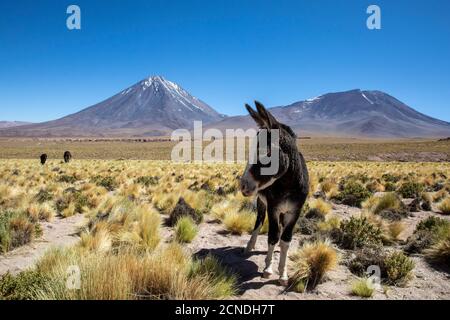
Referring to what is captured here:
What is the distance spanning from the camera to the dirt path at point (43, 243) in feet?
15.1

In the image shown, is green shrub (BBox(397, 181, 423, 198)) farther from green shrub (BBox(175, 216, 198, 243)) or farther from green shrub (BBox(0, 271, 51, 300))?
green shrub (BBox(0, 271, 51, 300))

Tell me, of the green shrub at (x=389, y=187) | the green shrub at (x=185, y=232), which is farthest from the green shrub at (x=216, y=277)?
the green shrub at (x=389, y=187)

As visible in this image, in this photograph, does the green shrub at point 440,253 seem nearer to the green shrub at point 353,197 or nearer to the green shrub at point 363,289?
the green shrub at point 363,289

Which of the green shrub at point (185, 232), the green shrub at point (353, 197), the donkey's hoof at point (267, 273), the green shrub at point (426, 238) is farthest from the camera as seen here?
the green shrub at point (353, 197)

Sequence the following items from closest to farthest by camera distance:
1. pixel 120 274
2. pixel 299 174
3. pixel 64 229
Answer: pixel 120 274
pixel 299 174
pixel 64 229

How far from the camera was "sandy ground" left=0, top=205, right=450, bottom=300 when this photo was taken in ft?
13.3

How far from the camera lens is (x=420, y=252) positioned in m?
5.66

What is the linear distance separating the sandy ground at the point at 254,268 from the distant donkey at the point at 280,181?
1.07 ft

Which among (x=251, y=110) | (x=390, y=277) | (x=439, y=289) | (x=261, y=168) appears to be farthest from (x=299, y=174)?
(x=439, y=289)

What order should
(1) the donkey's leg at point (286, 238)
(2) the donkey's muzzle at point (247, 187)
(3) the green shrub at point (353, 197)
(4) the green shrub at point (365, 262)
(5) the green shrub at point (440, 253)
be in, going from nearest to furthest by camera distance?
(2) the donkey's muzzle at point (247, 187), (1) the donkey's leg at point (286, 238), (4) the green shrub at point (365, 262), (5) the green shrub at point (440, 253), (3) the green shrub at point (353, 197)

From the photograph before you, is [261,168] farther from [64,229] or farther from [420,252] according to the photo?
[64,229]

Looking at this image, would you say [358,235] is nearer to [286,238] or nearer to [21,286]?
[286,238]

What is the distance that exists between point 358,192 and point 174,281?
9.89m

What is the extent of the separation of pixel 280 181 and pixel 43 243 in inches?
175
